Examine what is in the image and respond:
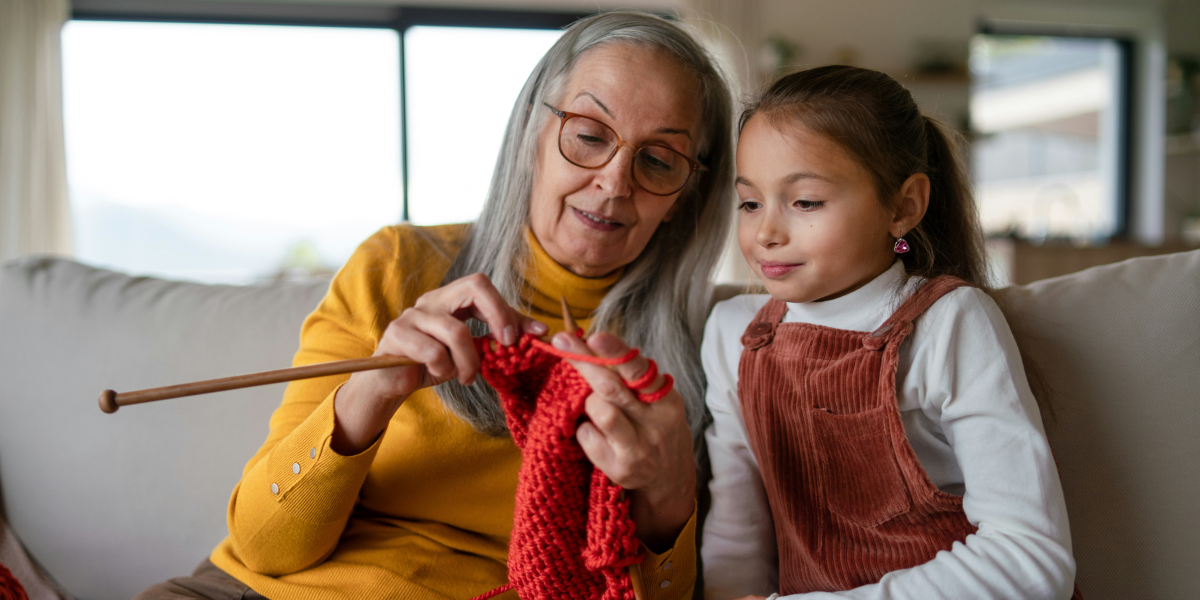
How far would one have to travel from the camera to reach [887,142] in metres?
0.96

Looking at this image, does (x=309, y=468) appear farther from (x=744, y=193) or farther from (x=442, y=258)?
(x=744, y=193)

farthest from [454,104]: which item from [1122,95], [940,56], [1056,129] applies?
[1122,95]

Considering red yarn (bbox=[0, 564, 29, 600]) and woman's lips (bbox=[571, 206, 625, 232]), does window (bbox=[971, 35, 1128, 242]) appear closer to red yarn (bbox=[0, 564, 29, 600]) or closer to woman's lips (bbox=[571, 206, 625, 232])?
woman's lips (bbox=[571, 206, 625, 232])

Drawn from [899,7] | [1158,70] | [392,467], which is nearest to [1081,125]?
[1158,70]

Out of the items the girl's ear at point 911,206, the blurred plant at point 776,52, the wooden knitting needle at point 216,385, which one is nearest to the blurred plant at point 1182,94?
the blurred plant at point 776,52

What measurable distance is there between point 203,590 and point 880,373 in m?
1.00

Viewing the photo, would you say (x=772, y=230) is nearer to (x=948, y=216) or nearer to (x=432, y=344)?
(x=948, y=216)

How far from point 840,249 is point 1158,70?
5953 mm

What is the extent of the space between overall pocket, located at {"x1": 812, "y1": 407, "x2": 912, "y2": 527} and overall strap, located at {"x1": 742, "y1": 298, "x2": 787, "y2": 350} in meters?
0.14

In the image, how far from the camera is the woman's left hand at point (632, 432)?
29.2 inches

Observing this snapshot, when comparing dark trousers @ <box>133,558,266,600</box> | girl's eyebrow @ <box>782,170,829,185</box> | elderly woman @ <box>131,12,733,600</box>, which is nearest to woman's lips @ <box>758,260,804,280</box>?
girl's eyebrow @ <box>782,170,829,185</box>

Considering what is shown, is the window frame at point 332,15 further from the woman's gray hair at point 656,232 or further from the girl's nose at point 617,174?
the girl's nose at point 617,174

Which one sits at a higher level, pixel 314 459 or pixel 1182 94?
pixel 1182 94

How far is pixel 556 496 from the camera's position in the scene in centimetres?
84
